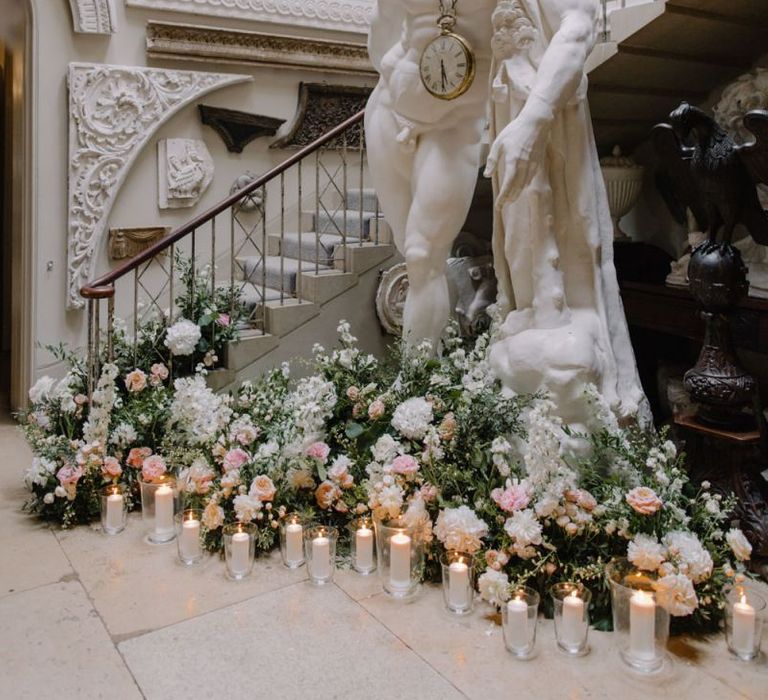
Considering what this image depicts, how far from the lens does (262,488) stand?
8.11ft

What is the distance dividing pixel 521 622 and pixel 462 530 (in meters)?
0.34

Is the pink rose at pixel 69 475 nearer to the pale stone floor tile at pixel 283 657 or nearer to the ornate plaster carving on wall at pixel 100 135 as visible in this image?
the pale stone floor tile at pixel 283 657

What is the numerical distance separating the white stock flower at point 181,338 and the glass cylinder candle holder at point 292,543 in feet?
4.57

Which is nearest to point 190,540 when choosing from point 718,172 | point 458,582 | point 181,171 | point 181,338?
point 458,582

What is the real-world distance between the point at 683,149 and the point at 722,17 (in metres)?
1.01

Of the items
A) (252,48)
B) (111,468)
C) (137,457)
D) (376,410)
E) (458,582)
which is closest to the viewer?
(458,582)

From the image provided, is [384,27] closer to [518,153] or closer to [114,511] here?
[518,153]

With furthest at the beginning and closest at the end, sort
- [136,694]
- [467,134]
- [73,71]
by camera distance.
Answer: [73,71] → [467,134] → [136,694]

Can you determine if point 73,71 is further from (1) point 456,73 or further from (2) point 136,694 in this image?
(2) point 136,694

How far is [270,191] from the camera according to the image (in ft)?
16.6

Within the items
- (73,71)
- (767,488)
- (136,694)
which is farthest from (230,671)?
(73,71)

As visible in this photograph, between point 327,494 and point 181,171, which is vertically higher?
point 181,171

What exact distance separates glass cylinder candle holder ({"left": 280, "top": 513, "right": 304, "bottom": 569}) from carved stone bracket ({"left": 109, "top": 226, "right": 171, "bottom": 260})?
8.53 feet

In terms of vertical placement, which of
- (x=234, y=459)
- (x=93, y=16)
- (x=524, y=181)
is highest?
(x=93, y=16)
